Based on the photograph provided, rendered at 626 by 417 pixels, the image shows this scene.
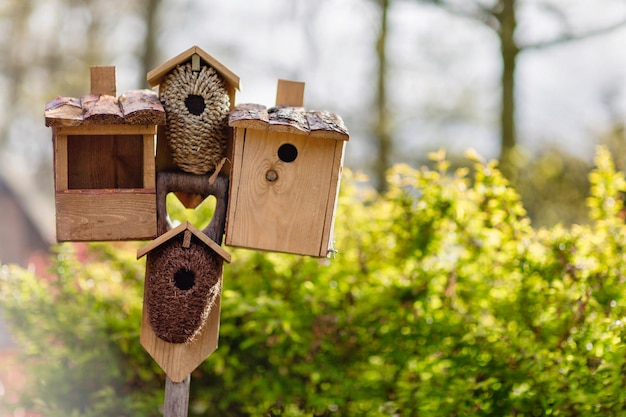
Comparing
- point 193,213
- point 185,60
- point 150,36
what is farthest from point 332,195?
point 150,36

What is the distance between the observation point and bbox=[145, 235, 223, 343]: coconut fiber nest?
208 cm

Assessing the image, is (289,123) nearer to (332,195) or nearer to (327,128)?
(327,128)

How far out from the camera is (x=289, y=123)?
208cm

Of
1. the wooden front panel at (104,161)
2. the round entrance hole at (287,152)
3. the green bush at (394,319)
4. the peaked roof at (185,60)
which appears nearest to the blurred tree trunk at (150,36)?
the green bush at (394,319)

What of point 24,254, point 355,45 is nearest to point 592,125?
point 355,45

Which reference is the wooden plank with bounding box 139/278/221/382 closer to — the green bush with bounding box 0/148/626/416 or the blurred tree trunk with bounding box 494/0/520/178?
the green bush with bounding box 0/148/626/416

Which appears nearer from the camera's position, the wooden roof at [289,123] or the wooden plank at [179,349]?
the wooden roof at [289,123]

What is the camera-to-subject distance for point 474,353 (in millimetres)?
2879

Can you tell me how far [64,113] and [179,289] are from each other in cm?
63

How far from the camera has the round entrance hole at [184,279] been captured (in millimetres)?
2121

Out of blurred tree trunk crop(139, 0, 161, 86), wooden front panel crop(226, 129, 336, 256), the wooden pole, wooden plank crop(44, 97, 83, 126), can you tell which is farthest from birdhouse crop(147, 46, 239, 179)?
blurred tree trunk crop(139, 0, 161, 86)

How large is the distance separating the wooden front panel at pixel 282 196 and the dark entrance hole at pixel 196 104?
0.20m

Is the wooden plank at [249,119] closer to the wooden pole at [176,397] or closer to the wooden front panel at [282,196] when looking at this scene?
the wooden front panel at [282,196]

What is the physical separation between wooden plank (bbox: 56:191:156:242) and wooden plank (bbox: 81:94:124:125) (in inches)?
9.2
